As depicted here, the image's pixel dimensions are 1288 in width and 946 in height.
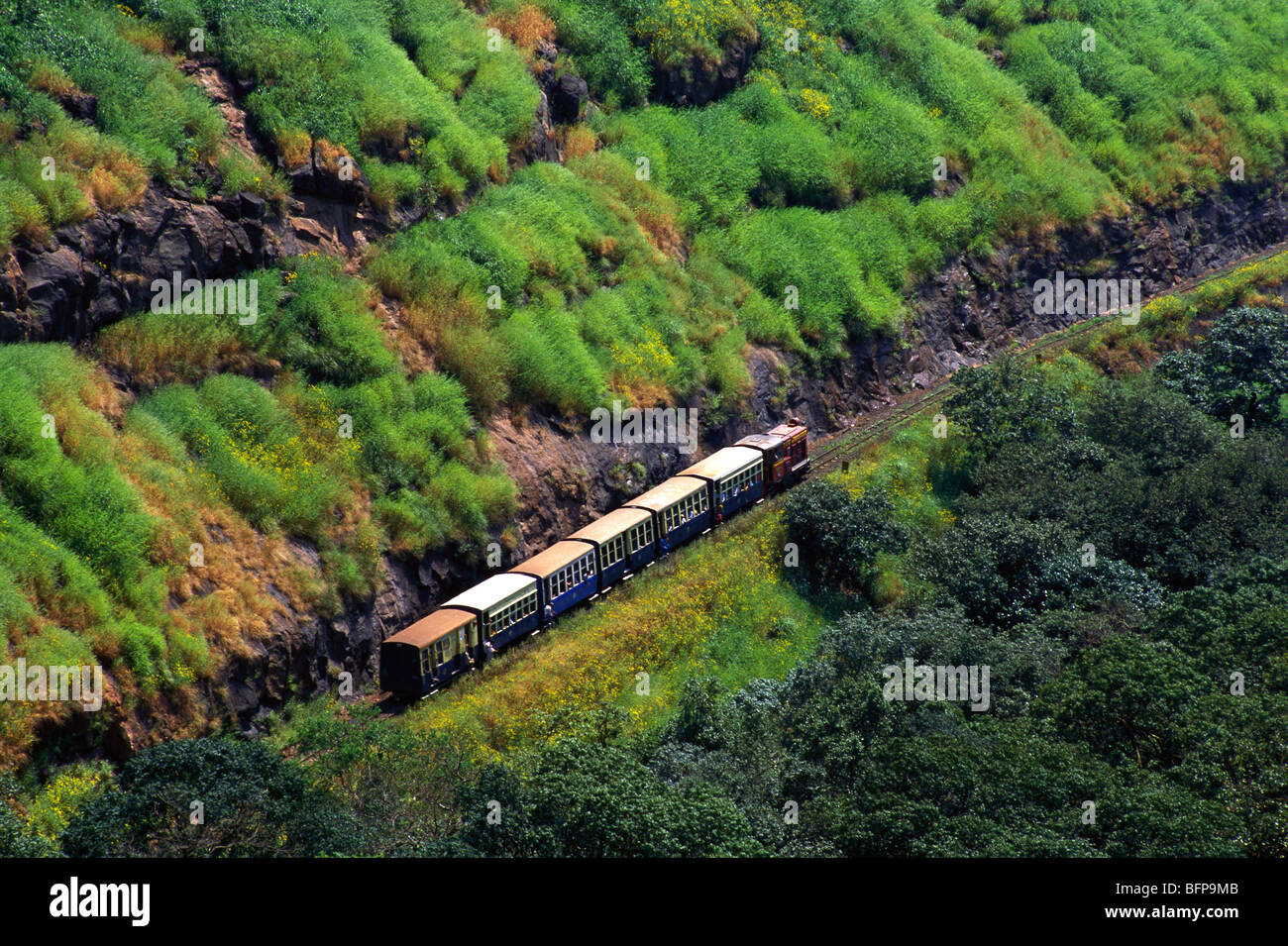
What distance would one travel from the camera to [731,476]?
144 feet

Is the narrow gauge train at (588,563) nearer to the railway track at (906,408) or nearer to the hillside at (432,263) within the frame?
the hillside at (432,263)

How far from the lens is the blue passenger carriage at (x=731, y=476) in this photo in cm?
4325

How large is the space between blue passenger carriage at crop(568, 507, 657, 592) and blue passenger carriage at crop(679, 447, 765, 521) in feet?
11.0

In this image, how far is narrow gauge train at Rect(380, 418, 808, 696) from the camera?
109ft

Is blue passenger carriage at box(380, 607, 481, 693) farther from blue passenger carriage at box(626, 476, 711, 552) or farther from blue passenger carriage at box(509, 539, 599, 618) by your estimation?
blue passenger carriage at box(626, 476, 711, 552)

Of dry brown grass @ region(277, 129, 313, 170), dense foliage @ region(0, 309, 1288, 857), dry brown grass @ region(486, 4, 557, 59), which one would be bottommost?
dense foliage @ region(0, 309, 1288, 857)

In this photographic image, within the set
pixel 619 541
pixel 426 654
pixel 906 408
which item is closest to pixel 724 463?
pixel 619 541

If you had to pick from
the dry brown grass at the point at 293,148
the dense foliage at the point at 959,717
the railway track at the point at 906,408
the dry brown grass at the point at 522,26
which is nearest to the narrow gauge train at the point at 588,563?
the dense foliage at the point at 959,717

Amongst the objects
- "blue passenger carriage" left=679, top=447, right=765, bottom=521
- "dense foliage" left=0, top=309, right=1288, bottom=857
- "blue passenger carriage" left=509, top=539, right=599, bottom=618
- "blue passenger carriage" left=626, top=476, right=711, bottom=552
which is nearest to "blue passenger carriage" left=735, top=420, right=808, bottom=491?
"blue passenger carriage" left=679, top=447, right=765, bottom=521

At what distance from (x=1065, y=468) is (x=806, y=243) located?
47.0 ft

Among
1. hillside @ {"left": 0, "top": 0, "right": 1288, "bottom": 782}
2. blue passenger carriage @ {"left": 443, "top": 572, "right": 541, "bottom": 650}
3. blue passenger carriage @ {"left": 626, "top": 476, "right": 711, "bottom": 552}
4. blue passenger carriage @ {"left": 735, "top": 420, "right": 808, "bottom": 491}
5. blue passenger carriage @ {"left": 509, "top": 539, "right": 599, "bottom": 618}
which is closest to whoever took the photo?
hillside @ {"left": 0, "top": 0, "right": 1288, "bottom": 782}

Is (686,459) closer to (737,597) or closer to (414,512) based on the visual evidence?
(737,597)

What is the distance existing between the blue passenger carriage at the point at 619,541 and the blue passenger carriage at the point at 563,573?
0.33 m

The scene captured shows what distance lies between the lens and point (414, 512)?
3709 centimetres
